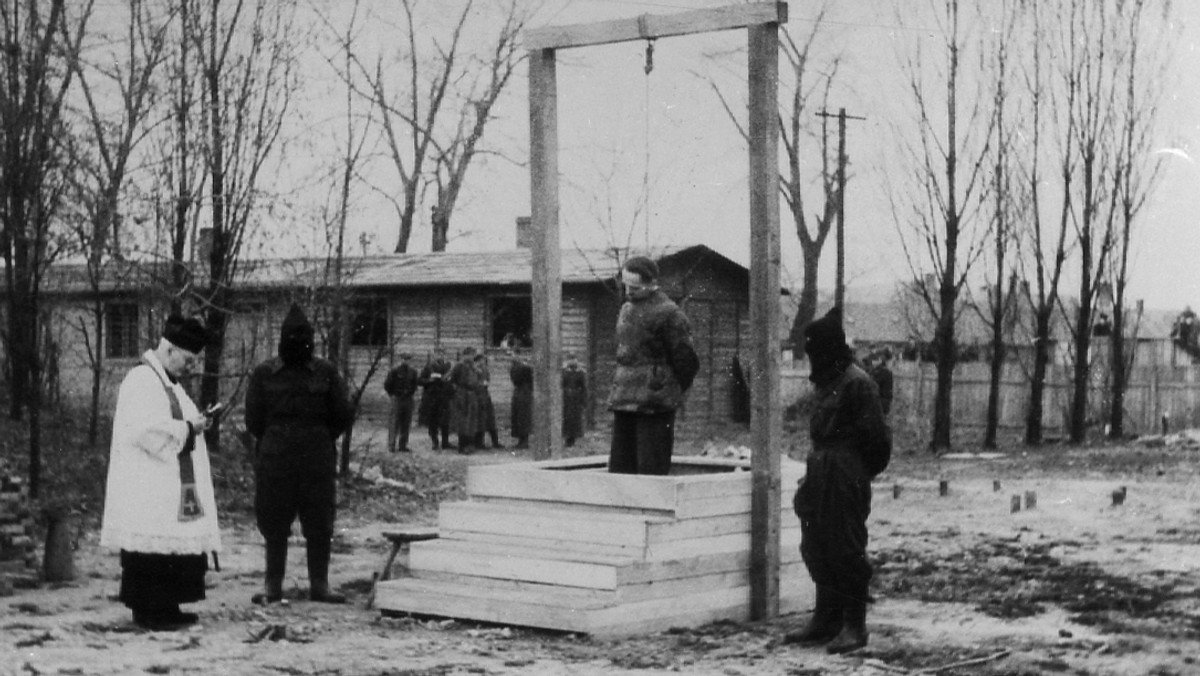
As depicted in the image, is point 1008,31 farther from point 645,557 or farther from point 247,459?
point 645,557

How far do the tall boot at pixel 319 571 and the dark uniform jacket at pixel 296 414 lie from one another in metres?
0.47

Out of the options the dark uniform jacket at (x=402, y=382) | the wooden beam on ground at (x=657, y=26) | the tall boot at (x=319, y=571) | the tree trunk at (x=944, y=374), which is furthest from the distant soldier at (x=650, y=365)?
the tree trunk at (x=944, y=374)

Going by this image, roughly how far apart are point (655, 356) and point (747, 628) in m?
1.76

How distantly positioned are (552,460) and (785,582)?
6.21 feet

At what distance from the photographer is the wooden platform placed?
369 inches

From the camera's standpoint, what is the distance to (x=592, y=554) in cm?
955

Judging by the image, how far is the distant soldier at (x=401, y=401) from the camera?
25.4m

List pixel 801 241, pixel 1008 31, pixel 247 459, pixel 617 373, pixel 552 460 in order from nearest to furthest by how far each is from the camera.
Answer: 1. pixel 617 373
2. pixel 552 460
3. pixel 247 459
4. pixel 1008 31
5. pixel 801 241

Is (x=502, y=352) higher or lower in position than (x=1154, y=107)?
lower

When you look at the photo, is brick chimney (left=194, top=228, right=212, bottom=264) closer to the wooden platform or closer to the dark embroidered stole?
the dark embroidered stole

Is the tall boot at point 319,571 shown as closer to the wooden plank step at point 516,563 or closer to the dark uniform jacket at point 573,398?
the wooden plank step at point 516,563

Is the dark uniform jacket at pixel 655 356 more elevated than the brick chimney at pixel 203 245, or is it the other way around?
the brick chimney at pixel 203 245

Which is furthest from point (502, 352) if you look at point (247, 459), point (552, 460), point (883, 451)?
point (883, 451)

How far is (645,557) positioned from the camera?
373 inches
